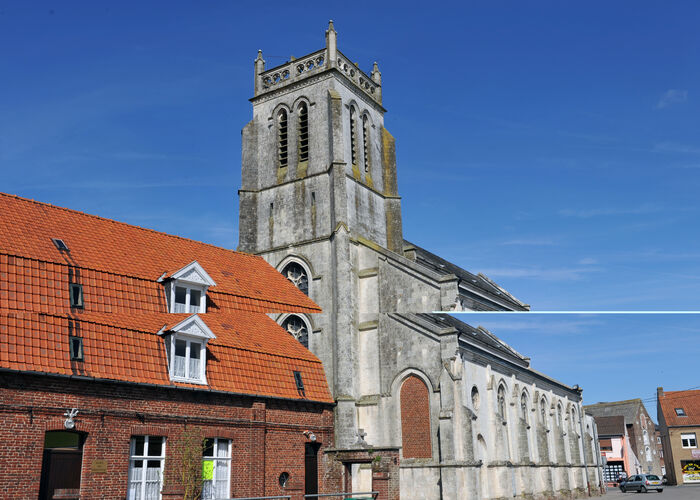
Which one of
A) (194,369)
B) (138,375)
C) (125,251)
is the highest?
(125,251)

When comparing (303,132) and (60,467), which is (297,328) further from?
(60,467)

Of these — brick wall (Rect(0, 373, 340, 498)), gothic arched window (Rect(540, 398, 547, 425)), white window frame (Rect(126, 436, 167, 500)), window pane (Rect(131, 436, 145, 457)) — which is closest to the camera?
brick wall (Rect(0, 373, 340, 498))

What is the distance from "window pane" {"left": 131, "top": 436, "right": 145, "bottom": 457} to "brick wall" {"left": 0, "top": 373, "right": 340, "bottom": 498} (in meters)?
0.35

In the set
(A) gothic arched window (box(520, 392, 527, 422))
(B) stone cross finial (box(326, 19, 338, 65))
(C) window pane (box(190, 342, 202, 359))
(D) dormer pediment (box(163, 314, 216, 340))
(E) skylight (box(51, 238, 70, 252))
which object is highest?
(B) stone cross finial (box(326, 19, 338, 65))

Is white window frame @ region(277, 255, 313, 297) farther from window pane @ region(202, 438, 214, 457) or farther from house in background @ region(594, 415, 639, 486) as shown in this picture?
house in background @ region(594, 415, 639, 486)

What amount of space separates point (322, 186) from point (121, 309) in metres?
14.3

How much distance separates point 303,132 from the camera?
37031mm

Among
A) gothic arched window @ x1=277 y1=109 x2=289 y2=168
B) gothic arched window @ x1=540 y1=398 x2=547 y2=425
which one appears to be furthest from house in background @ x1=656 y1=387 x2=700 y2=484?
gothic arched window @ x1=277 y1=109 x2=289 y2=168

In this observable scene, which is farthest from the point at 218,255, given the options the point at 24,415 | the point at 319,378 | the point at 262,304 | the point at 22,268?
the point at 24,415

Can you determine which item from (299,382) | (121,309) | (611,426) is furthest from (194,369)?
(611,426)

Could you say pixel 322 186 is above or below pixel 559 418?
above

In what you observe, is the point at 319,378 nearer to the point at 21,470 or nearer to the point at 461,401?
the point at 461,401

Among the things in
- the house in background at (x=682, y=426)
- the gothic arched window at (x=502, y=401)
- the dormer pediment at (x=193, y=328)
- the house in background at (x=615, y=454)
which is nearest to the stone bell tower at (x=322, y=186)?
the dormer pediment at (x=193, y=328)

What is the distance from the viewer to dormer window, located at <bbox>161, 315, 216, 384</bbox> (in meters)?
23.2
